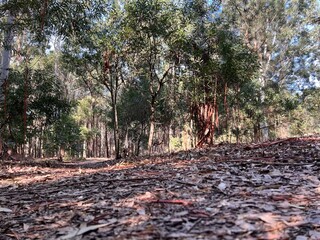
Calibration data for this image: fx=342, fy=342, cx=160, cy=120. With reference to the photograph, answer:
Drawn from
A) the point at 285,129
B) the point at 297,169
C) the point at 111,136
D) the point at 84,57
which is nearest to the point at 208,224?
the point at 297,169

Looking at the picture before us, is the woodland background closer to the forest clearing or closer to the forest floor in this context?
the forest clearing

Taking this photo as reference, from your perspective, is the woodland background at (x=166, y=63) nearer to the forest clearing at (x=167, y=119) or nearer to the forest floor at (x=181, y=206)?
the forest clearing at (x=167, y=119)

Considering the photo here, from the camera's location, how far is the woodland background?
9.73 metres

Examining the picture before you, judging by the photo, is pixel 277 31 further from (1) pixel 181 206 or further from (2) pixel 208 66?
(1) pixel 181 206

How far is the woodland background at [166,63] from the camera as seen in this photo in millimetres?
9734

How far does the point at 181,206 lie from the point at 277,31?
2368 cm

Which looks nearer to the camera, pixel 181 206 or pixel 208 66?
pixel 181 206

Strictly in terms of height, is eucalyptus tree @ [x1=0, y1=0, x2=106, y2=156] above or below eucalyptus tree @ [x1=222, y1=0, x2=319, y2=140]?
below

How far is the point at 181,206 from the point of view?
2.71 meters

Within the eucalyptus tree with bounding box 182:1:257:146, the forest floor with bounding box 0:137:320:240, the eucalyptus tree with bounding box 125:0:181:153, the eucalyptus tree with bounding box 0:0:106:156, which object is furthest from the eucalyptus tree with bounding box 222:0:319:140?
the forest floor with bounding box 0:137:320:240

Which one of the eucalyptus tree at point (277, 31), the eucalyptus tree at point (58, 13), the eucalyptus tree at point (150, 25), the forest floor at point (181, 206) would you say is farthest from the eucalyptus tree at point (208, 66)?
the eucalyptus tree at point (277, 31)

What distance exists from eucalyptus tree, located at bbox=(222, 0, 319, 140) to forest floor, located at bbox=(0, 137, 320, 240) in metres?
18.3

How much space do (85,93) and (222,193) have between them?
104 ft

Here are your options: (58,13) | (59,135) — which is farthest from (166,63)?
(59,135)
